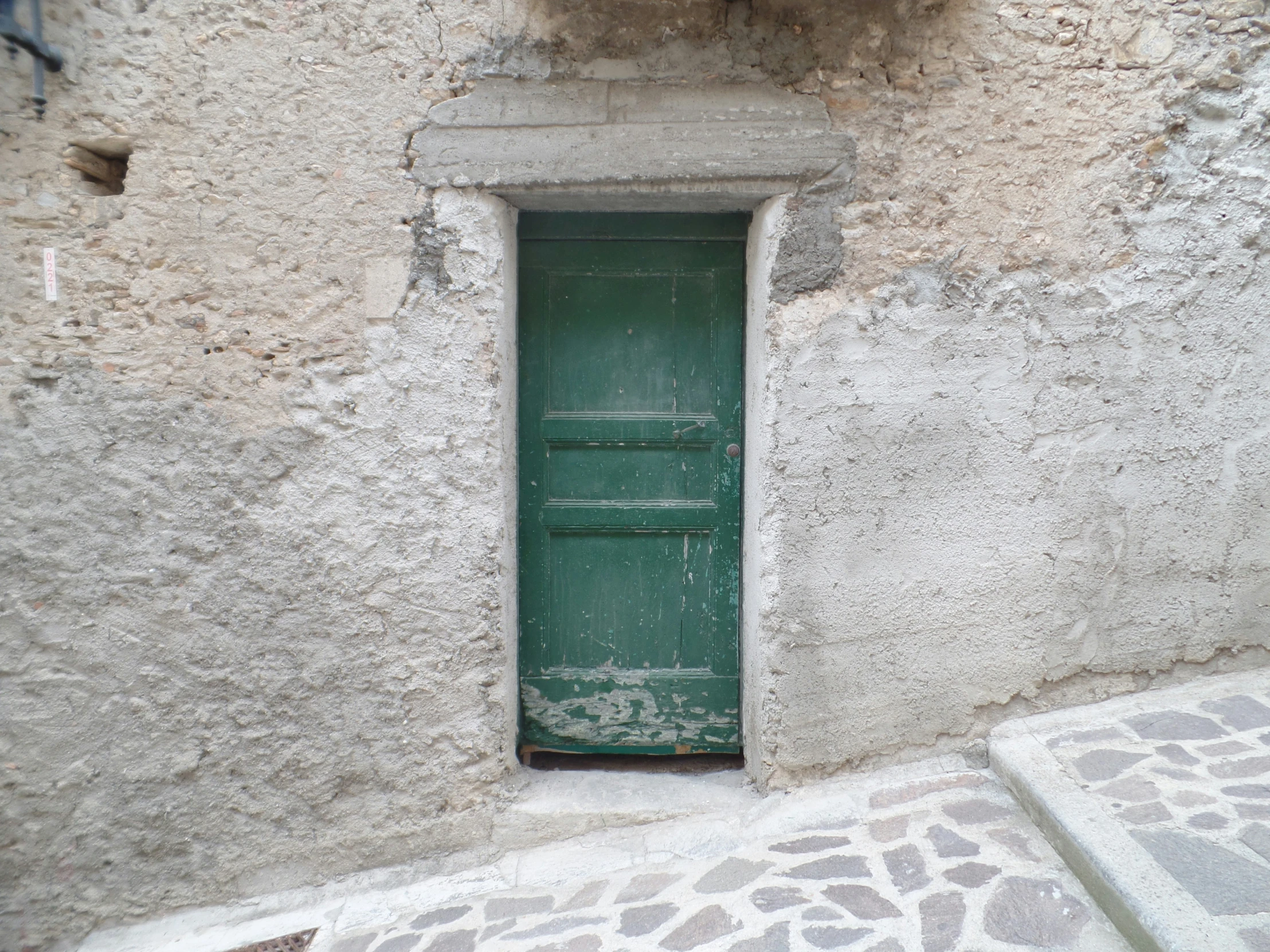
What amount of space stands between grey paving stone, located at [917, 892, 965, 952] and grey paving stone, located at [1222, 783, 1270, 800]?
2.57 ft

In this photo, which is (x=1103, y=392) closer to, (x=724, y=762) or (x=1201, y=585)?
(x=1201, y=585)

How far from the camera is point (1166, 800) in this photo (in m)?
2.07

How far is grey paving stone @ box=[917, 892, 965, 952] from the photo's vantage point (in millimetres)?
1838

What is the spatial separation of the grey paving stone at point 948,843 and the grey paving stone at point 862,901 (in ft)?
0.78

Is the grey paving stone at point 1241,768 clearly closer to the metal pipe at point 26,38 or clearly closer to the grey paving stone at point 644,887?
the grey paving stone at point 644,887

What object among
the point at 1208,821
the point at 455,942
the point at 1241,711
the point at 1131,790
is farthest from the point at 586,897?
the point at 1241,711

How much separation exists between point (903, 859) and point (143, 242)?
9.15 feet

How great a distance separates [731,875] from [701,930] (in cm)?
23

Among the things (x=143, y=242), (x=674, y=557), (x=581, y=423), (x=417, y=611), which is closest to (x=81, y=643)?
(x=417, y=611)

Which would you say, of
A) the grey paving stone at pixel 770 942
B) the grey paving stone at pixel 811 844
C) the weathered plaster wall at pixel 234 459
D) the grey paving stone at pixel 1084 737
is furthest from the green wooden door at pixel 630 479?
the grey paving stone at pixel 1084 737

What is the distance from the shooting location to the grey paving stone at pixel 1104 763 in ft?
7.23

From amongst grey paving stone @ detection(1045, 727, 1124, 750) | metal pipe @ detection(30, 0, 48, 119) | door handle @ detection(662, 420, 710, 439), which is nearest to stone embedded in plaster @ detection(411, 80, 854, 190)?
door handle @ detection(662, 420, 710, 439)

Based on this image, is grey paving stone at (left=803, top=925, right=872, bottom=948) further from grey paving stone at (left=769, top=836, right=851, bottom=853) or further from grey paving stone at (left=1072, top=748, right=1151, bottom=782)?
grey paving stone at (left=1072, top=748, right=1151, bottom=782)

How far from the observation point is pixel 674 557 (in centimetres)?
272
